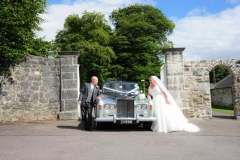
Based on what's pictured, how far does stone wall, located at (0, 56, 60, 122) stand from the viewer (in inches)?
404

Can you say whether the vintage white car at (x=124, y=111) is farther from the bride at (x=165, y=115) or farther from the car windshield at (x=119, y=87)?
the car windshield at (x=119, y=87)

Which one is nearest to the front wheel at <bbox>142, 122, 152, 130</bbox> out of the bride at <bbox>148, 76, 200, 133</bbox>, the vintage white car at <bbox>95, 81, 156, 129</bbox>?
the vintage white car at <bbox>95, 81, 156, 129</bbox>

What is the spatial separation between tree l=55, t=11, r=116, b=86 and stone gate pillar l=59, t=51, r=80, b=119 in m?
20.9

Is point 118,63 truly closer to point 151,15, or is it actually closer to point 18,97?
point 151,15

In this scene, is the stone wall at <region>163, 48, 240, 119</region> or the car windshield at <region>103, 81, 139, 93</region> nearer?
the car windshield at <region>103, 81, 139, 93</region>

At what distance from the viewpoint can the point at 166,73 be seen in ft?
38.2

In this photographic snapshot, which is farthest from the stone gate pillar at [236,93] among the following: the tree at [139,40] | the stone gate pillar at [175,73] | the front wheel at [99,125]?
the tree at [139,40]

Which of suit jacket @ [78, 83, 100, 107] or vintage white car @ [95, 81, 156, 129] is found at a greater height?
suit jacket @ [78, 83, 100, 107]

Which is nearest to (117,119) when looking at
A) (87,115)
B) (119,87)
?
(87,115)

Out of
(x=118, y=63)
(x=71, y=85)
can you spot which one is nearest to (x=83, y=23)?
(x=118, y=63)

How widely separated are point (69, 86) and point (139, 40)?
929 inches

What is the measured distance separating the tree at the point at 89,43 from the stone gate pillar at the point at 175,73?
829 inches

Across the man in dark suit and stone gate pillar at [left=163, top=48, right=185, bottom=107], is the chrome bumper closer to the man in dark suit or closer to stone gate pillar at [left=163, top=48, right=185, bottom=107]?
the man in dark suit

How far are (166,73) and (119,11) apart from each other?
1104 inches
